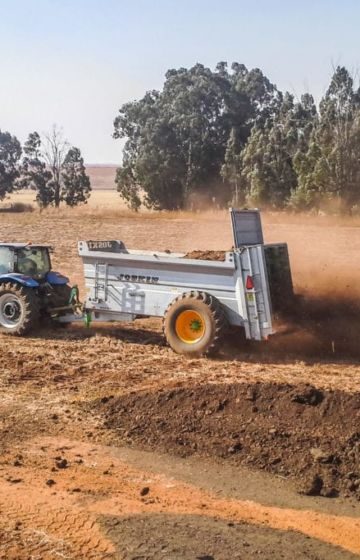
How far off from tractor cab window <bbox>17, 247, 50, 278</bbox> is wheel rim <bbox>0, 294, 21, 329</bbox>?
1.96 ft

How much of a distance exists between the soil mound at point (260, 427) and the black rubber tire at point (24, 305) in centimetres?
428

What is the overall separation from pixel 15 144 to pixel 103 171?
370 feet

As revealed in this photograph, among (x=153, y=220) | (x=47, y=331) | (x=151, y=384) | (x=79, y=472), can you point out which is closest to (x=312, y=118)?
(x=153, y=220)

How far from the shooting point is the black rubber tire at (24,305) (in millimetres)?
12516

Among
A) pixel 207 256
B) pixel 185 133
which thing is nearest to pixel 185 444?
pixel 207 256

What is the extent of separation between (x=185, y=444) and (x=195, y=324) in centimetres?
386

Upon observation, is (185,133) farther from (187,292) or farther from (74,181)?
(187,292)

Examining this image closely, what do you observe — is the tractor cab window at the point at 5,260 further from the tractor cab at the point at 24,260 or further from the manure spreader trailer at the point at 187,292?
the manure spreader trailer at the point at 187,292

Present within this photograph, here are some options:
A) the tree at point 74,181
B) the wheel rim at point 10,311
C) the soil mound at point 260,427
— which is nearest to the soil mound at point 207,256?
the wheel rim at point 10,311

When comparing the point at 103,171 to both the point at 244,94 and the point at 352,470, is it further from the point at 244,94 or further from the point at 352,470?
the point at 352,470

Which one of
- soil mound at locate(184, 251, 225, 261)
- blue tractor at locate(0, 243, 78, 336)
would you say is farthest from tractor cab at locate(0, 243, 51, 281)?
soil mound at locate(184, 251, 225, 261)

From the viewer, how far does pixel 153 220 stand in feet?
108

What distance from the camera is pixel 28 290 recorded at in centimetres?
1260

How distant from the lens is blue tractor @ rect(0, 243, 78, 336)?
12570 millimetres
